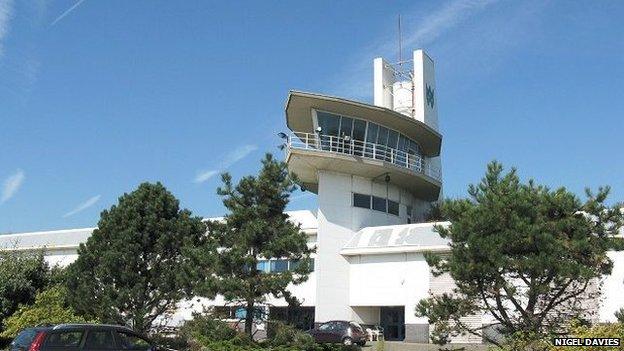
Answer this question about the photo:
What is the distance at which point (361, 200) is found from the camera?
122 feet

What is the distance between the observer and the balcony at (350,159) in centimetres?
3469

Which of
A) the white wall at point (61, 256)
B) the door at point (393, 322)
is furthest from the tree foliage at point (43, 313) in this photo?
the white wall at point (61, 256)

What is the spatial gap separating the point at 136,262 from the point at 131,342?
7.66m

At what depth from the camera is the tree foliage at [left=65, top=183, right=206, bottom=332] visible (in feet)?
75.8

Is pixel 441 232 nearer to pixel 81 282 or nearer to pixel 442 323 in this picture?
pixel 442 323

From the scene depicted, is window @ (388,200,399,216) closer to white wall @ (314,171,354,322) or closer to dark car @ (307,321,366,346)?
white wall @ (314,171,354,322)

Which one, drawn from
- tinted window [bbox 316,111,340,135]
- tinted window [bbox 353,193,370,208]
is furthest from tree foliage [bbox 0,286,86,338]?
tinted window [bbox 353,193,370,208]

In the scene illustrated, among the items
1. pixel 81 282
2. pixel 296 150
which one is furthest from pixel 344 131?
pixel 81 282

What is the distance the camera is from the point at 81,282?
941 inches

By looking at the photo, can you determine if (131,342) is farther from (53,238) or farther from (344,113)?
(53,238)

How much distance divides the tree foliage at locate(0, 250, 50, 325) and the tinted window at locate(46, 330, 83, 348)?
43.1 ft

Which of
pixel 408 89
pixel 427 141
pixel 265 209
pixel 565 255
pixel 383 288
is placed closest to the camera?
pixel 565 255

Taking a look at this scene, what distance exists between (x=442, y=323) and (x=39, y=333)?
10.6m

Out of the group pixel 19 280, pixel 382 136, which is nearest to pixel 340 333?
pixel 382 136
